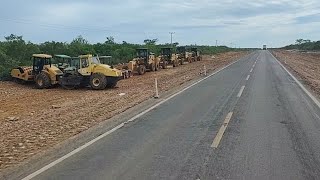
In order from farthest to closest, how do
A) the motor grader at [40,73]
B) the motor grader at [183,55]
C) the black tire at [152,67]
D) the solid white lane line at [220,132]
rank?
the motor grader at [183,55], the black tire at [152,67], the motor grader at [40,73], the solid white lane line at [220,132]

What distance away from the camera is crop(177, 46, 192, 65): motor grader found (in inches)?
2181

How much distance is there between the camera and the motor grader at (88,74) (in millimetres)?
24984

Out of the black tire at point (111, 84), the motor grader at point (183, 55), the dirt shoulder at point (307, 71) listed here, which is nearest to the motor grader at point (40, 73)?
the black tire at point (111, 84)

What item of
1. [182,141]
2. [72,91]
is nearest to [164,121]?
[182,141]

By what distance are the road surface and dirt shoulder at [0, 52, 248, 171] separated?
143 cm

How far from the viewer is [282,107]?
15383 mm

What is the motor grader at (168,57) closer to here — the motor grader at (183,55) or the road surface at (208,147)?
the motor grader at (183,55)

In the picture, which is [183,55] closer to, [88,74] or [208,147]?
[88,74]

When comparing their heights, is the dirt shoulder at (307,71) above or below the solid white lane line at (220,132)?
below

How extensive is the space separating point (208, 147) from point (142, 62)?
101ft

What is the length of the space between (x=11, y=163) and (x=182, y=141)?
12.5 feet

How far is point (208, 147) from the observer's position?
9.17 meters

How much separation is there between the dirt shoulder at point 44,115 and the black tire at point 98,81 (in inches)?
16.9

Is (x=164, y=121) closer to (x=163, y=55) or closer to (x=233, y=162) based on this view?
(x=233, y=162)
